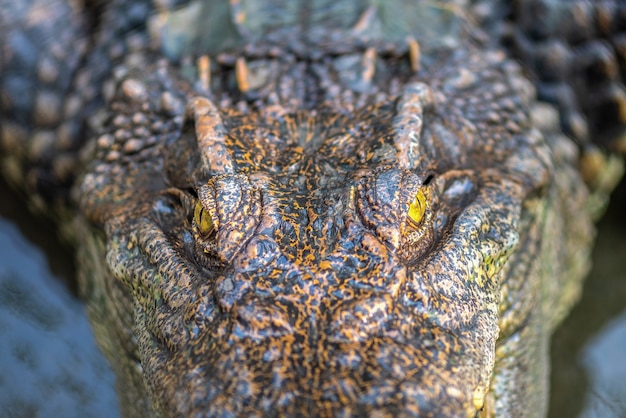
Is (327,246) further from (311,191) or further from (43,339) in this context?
(43,339)

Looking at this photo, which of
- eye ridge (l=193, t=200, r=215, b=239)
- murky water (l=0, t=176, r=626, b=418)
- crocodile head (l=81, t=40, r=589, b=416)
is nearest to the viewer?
crocodile head (l=81, t=40, r=589, b=416)

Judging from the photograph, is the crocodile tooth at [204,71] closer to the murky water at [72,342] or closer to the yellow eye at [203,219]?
the yellow eye at [203,219]

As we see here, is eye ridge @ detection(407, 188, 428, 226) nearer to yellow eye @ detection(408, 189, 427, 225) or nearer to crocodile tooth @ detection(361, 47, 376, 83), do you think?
yellow eye @ detection(408, 189, 427, 225)

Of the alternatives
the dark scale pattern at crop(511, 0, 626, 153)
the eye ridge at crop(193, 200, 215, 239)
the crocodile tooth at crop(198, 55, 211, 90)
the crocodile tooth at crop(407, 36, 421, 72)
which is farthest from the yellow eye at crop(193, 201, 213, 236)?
the dark scale pattern at crop(511, 0, 626, 153)

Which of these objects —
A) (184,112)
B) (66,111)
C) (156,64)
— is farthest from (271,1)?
(66,111)

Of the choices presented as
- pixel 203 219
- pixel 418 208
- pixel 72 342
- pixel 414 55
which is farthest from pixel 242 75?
pixel 72 342

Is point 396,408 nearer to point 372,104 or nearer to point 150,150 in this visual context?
point 372,104
